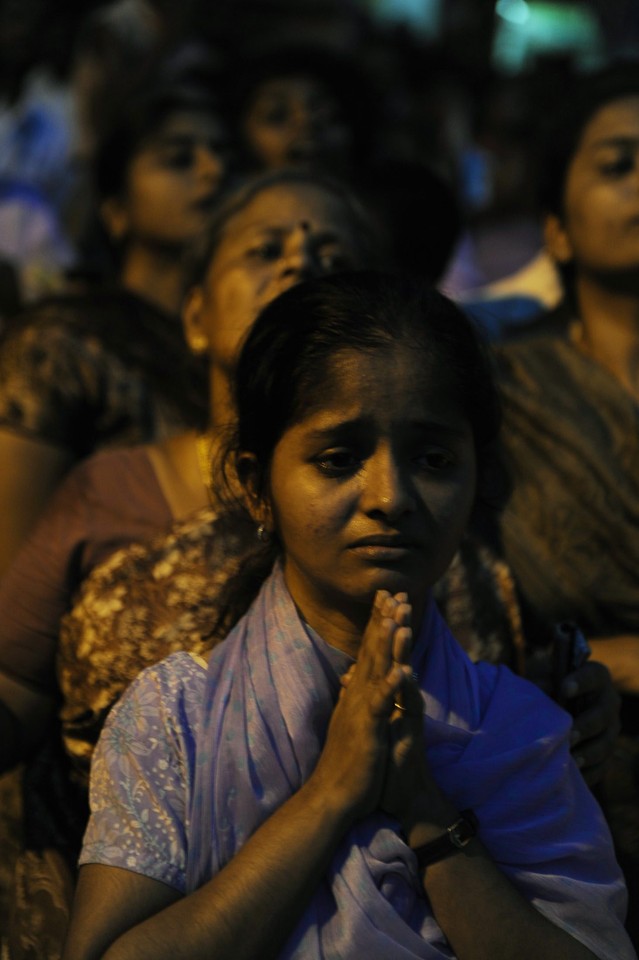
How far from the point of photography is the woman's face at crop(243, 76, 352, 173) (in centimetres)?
460

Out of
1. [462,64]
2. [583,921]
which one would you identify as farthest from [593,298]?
[462,64]

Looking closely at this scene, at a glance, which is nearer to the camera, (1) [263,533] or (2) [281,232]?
(1) [263,533]

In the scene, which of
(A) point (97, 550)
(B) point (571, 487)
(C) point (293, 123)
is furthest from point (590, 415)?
(C) point (293, 123)

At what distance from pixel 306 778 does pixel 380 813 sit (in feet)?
0.37

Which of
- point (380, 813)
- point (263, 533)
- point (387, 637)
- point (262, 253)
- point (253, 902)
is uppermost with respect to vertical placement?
point (262, 253)

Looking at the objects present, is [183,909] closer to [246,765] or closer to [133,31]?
[246,765]

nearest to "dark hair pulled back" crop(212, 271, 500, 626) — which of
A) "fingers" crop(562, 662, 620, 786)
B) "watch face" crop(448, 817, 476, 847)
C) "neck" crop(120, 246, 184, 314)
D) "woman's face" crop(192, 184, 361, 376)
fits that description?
"fingers" crop(562, 662, 620, 786)

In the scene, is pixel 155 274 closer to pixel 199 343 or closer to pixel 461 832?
pixel 199 343

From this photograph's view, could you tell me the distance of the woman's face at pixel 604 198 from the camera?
3252 millimetres

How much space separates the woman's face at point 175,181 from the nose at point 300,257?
1399 mm

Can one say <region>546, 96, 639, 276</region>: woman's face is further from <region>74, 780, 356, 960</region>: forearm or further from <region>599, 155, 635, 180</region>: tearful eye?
<region>74, 780, 356, 960</region>: forearm

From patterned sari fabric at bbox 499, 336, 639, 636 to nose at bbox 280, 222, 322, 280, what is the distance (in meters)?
0.56

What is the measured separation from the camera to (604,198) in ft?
10.8

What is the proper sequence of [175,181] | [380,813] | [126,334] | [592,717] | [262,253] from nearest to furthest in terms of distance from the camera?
[380,813], [592,717], [262,253], [126,334], [175,181]
